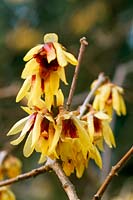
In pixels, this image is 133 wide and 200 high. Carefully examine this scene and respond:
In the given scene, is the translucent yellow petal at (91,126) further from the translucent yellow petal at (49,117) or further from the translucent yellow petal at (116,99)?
the translucent yellow petal at (116,99)

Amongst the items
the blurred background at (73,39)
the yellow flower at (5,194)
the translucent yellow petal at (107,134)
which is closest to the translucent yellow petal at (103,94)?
the translucent yellow petal at (107,134)

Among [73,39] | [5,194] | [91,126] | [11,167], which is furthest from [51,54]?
[73,39]

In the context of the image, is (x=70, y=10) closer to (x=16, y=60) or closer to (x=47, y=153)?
(x=16, y=60)

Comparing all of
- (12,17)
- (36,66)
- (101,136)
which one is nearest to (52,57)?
(36,66)

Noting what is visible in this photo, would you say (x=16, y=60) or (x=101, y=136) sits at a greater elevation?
(x=16, y=60)

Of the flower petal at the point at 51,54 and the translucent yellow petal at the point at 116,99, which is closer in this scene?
the flower petal at the point at 51,54
